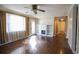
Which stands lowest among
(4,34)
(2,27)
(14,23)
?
(4,34)

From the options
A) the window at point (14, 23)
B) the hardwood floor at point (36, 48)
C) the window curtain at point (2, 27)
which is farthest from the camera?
the window at point (14, 23)

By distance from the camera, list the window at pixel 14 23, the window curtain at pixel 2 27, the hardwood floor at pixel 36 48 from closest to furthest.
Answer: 1. the hardwood floor at pixel 36 48
2. the window curtain at pixel 2 27
3. the window at pixel 14 23

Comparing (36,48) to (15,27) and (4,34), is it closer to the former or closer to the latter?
(4,34)

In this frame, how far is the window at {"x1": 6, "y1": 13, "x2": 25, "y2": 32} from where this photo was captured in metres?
5.89

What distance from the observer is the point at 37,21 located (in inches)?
423

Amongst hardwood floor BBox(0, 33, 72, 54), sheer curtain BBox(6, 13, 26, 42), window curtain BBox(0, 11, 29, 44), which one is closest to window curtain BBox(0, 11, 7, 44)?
window curtain BBox(0, 11, 29, 44)

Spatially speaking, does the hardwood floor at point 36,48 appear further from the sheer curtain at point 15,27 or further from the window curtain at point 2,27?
the sheer curtain at point 15,27

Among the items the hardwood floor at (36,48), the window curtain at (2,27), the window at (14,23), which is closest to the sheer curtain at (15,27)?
the window at (14,23)

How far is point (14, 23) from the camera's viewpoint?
662cm

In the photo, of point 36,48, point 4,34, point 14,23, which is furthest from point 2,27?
point 36,48

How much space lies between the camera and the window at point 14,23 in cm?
589
